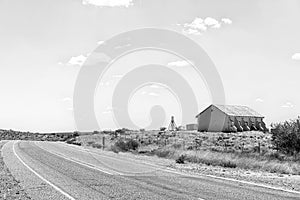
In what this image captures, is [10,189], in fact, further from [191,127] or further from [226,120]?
[191,127]

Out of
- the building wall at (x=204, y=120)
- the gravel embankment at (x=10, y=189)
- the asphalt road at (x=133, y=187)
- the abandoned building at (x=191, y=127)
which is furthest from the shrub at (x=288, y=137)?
the abandoned building at (x=191, y=127)

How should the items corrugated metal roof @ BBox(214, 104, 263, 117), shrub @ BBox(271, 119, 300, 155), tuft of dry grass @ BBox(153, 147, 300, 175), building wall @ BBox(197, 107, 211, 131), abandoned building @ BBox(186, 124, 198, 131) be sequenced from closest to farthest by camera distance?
1. tuft of dry grass @ BBox(153, 147, 300, 175)
2. shrub @ BBox(271, 119, 300, 155)
3. corrugated metal roof @ BBox(214, 104, 263, 117)
4. building wall @ BBox(197, 107, 211, 131)
5. abandoned building @ BBox(186, 124, 198, 131)

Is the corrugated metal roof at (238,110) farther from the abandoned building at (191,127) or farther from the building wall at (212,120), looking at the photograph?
the abandoned building at (191,127)

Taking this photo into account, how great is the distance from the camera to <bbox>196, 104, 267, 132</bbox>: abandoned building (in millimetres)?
71812

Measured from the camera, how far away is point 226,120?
7175 centimetres

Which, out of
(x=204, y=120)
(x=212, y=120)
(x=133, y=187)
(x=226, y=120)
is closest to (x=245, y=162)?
(x=133, y=187)

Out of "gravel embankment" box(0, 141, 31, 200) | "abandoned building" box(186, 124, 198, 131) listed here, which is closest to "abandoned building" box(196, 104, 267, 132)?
"abandoned building" box(186, 124, 198, 131)

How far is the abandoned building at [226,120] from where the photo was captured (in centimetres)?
7181

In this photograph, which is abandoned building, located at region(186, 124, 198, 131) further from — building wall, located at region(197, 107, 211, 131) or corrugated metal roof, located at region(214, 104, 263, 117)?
corrugated metal roof, located at region(214, 104, 263, 117)

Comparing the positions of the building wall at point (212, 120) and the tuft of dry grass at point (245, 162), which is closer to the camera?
the tuft of dry grass at point (245, 162)

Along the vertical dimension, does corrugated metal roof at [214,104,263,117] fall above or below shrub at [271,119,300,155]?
above

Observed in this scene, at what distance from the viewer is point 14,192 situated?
41.9 ft

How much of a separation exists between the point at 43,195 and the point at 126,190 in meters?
2.64

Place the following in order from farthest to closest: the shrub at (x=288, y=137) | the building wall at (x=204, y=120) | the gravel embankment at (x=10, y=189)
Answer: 1. the building wall at (x=204, y=120)
2. the shrub at (x=288, y=137)
3. the gravel embankment at (x=10, y=189)
